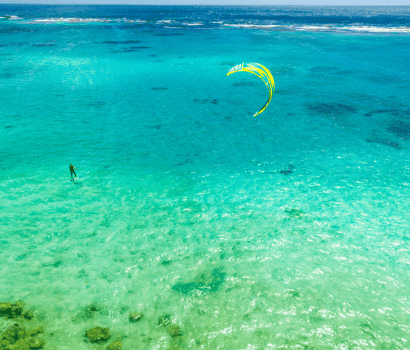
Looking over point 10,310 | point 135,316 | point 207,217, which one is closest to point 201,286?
point 135,316

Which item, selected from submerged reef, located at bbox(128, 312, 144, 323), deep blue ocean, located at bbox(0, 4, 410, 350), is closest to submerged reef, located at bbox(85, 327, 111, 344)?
deep blue ocean, located at bbox(0, 4, 410, 350)

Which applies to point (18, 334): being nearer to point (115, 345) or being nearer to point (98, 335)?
point (98, 335)

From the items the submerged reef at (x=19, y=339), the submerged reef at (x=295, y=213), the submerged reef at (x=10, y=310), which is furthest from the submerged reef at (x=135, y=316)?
the submerged reef at (x=295, y=213)

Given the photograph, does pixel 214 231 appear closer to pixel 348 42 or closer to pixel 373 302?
pixel 373 302

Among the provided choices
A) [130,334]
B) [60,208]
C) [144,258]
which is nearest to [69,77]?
[60,208]

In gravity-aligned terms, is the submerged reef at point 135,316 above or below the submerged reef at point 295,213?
below

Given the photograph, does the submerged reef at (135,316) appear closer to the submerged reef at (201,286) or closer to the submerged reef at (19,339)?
the submerged reef at (201,286)
